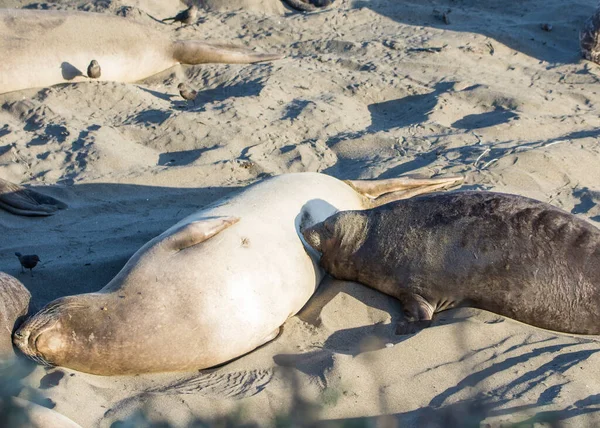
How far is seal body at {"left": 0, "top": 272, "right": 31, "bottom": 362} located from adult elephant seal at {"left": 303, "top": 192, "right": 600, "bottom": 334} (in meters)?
1.52

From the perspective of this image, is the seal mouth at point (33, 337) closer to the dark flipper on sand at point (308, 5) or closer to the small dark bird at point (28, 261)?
the small dark bird at point (28, 261)

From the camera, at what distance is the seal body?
3858mm

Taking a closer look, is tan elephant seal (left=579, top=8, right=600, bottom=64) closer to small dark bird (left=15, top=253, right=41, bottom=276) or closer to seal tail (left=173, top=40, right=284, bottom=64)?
seal tail (left=173, top=40, right=284, bottom=64)

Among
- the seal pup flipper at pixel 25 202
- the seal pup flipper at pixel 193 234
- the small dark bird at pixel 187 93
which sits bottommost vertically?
the seal pup flipper at pixel 25 202

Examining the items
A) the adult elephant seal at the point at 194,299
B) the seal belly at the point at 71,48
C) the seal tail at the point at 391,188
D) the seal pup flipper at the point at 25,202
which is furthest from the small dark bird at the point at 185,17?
the adult elephant seal at the point at 194,299

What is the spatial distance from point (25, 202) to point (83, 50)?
245cm

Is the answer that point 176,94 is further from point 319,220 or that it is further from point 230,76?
point 319,220

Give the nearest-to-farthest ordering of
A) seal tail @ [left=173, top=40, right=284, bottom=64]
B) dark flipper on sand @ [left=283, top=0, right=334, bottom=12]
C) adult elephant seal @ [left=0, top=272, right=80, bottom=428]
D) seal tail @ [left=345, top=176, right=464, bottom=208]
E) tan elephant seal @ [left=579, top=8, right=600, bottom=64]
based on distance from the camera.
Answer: adult elephant seal @ [left=0, top=272, right=80, bottom=428], seal tail @ [left=345, top=176, right=464, bottom=208], seal tail @ [left=173, top=40, right=284, bottom=64], tan elephant seal @ [left=579, top=8, right=600, bottom=64], dark flipper on sand @ [left=283, top=0, right=334, bottom=12]

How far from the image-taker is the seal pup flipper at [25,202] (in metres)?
5.54

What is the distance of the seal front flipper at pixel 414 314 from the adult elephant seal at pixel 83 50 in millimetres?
4120

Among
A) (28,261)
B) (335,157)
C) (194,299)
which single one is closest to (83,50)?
(335,157)

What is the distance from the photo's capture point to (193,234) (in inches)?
172

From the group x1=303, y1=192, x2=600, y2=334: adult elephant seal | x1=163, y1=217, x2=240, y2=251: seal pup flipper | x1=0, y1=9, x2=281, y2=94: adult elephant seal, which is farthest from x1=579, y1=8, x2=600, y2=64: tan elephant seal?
x1=163, y1=217, x2=240, y2=251: seal pup flipper

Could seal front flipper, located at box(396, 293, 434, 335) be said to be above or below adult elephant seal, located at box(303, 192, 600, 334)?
below
